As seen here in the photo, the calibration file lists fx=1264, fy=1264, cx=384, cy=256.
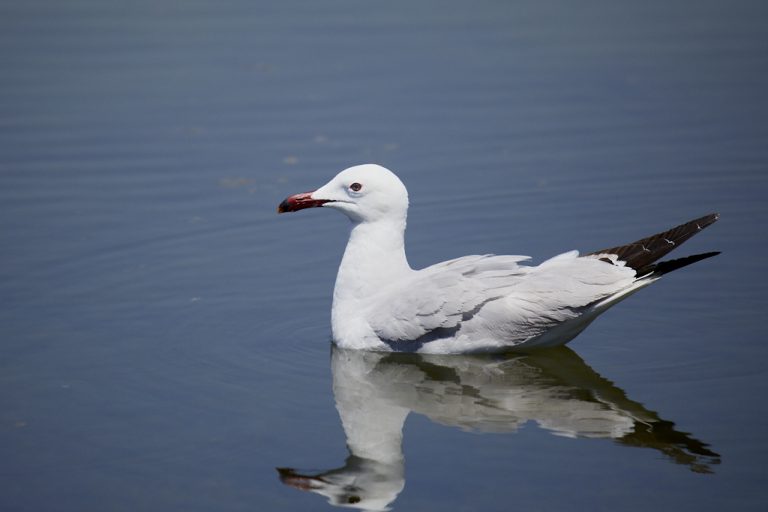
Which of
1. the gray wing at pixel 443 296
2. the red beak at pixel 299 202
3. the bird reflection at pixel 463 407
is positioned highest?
the red beak at pixel 299 202

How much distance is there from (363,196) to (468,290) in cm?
113

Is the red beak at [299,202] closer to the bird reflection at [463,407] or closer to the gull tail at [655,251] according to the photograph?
the bird reflection at [463,407]

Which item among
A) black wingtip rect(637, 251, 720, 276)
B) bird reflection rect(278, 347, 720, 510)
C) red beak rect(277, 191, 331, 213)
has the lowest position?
bird reflection rect(278, 347, 720, 510)

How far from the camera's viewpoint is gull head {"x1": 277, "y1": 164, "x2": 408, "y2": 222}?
9.09 m

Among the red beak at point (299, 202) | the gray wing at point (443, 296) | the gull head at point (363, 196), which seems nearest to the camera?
the gray wing at point (443, 296)

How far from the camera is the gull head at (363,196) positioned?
909 centimetres

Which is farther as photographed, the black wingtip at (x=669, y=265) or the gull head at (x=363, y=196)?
the gull head at (x=363, y=196)

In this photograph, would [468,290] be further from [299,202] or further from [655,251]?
[299,202]

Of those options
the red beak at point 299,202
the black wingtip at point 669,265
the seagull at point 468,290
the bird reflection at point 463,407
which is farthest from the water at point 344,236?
the red beak at point 299,202

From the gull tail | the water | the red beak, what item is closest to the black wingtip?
the gull tail

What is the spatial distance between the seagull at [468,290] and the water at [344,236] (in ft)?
Result: 0.63

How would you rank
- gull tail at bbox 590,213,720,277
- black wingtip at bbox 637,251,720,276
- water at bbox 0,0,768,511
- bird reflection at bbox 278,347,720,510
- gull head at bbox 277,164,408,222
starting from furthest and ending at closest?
gull head at bbox 277,164,408,222
gull tail at bbox 590,213,720,277
black wingtip at bbox 637,251,720,276
water at bbox 0,0,768,511
bird reflection at bbox 278,347,720,510

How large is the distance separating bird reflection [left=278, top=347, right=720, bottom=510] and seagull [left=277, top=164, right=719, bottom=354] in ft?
0.52

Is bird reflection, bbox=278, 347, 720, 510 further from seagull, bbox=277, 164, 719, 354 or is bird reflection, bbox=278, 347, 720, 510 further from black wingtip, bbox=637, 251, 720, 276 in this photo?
black wingtip, bbox=637, 251, 720, 276
